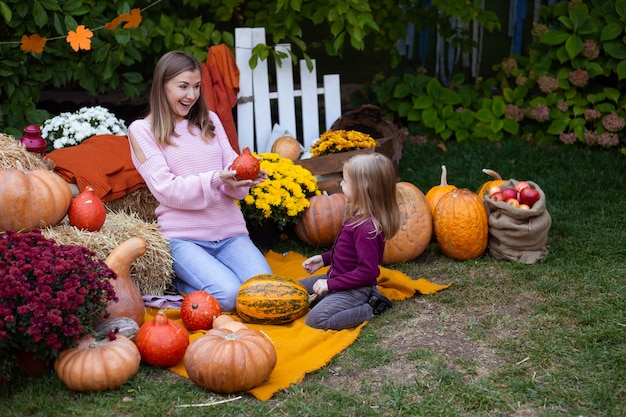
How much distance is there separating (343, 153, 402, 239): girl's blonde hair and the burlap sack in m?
1.21

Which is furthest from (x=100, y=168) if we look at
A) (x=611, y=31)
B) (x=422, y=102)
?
(x=611, y=31)

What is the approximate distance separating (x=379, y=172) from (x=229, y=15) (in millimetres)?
3628

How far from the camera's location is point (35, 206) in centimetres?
433

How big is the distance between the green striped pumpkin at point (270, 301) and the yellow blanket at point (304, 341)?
→ 6cm

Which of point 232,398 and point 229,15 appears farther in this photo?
point 229,15

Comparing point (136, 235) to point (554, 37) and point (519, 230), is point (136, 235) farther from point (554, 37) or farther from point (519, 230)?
point (554, 37)

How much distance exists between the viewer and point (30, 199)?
4305mm

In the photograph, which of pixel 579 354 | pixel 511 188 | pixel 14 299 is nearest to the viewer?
pixel 14 299

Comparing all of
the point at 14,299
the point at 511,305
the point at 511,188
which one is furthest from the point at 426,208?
the point at 14,299

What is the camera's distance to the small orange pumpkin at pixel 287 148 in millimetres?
6688

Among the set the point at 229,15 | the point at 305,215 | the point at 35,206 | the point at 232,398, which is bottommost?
the point at 232,398

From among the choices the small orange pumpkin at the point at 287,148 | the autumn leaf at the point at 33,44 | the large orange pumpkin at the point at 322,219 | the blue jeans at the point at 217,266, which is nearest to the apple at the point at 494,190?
the large orange pumpkin at the point at 322,219

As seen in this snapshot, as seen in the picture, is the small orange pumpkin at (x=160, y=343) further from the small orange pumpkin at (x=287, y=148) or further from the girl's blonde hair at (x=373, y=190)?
the small orange pumpkin at (x=287, y=148)

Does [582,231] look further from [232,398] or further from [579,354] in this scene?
[232,398]
